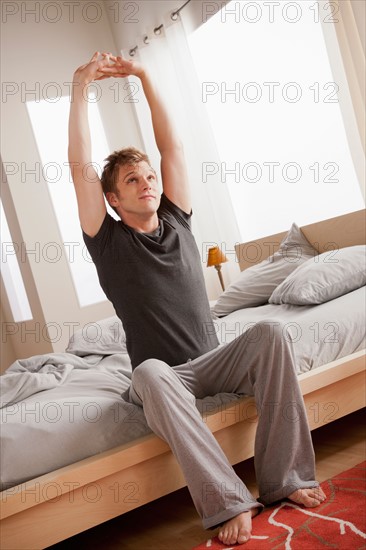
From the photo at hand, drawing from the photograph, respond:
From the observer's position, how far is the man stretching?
1848mm

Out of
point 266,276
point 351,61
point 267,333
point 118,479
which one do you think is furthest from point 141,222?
point 351,61

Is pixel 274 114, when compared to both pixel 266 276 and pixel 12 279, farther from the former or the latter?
pixel 12 279

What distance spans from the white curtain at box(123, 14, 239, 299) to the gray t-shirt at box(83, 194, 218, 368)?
2.77 m

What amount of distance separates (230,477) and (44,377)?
0.92 metres

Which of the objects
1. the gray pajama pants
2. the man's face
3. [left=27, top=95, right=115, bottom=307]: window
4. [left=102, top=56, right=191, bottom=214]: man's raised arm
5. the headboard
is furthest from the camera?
[left=27, top=95, right=115, bottom=307]: window

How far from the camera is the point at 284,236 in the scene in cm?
A: 394

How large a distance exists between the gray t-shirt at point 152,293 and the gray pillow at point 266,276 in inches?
53.0

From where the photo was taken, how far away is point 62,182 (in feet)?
17.9

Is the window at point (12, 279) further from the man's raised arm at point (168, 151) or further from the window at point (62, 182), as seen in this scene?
the man's raised arm at point (168, 151)

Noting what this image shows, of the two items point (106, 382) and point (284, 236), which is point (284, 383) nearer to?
point (106, 382)

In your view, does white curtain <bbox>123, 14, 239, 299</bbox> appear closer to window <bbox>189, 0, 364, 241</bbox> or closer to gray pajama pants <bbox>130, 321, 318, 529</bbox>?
window <bbox>189, 0, 364, 241</bbox>

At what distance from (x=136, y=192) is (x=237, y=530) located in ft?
3.43

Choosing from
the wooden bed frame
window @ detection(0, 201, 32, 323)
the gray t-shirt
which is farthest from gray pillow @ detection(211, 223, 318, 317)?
window @ detection(0, 201, 32, 323)

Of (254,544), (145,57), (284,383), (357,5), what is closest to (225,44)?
(145,57)
